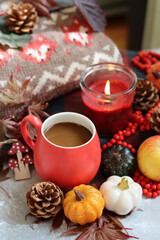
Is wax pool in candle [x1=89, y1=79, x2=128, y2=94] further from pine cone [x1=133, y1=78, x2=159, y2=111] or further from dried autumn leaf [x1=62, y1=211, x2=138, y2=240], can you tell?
dried autumn leaf [x1=62, y1=211, x2=138, y2=240]

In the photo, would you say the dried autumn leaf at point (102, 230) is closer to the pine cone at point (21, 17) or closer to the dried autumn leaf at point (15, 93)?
the dried autumn leaf at point (15, 93)

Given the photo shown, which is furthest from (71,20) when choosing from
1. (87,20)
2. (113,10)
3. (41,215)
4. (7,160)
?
(113,10)

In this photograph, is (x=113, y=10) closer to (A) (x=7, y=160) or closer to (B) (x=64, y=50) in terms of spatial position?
(B) (x=64, y=50)

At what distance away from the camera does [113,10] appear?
187cm

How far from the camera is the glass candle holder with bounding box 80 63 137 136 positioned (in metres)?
0.67

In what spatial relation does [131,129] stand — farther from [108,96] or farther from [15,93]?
[15,93]

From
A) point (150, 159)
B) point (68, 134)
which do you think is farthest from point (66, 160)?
point (150, 159)

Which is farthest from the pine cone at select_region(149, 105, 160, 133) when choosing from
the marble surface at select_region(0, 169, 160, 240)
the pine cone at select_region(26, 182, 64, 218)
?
the pine cone at select_region(26, 182, 64, 218)

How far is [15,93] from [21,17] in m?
0.18

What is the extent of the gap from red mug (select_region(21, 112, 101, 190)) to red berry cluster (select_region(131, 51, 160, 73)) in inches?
13.5

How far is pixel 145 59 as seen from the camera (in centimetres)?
88

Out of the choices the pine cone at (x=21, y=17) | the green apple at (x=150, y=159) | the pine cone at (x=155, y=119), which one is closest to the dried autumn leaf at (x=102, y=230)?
the green apple at (x=150, y=159)

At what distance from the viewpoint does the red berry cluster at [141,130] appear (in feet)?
2.02

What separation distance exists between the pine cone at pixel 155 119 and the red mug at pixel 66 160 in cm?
16
